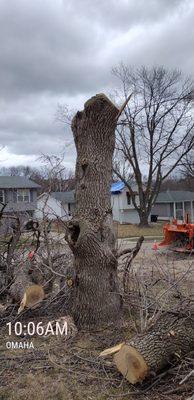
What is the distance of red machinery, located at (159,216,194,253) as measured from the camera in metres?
14.3

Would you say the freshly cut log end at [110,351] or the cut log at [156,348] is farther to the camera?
the freshly cut log end at [110,351]

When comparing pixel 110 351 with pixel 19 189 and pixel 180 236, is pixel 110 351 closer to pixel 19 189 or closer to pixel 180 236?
pixel 180 236

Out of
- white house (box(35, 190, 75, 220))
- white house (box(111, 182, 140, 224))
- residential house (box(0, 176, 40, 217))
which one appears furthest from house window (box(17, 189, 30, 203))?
white house (box(35, 190, 75, 220))

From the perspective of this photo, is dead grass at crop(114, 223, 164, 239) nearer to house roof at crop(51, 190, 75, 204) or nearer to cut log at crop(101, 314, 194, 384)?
house roof at crop(51, 190, 75, 204)

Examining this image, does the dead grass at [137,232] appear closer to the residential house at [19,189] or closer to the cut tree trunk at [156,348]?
the residential house at [19,189]

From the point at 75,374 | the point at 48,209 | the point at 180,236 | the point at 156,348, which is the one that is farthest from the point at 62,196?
the point at 156,348

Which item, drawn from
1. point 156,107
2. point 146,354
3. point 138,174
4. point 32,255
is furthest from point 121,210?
point 146,354

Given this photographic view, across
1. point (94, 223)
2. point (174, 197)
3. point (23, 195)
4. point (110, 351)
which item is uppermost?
point (23, 195)

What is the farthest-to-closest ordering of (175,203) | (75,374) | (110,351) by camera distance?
(175,203)
(110,351)
(75,374)

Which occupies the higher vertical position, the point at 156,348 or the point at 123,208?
the point at 123,208

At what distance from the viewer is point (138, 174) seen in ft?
128

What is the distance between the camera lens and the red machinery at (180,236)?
14334 millimetres

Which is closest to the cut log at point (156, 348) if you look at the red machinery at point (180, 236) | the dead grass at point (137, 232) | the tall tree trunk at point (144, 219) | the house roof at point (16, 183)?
the red machinery at point (180, 236)

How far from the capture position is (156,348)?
4.08 metres
